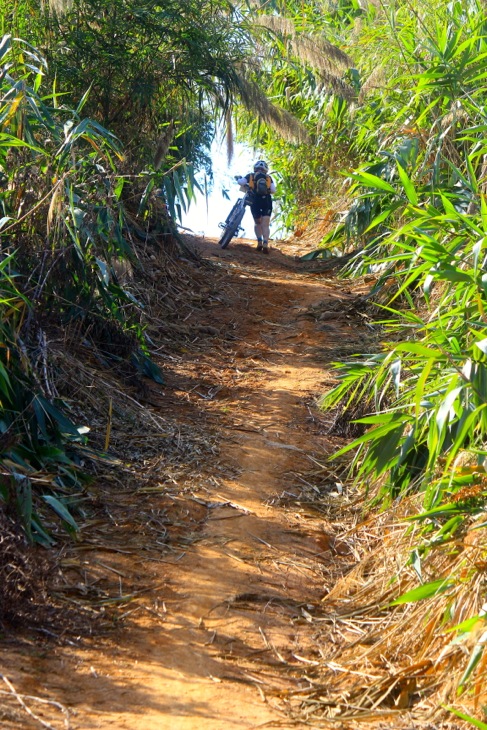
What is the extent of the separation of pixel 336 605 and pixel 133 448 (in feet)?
5.24

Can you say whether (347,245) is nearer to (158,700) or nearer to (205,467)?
(205,467)

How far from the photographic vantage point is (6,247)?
4312 mm

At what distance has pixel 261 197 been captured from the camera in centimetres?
1070

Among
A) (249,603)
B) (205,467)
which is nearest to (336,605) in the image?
(249,603)

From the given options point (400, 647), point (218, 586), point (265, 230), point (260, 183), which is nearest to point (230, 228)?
point (265, 230)

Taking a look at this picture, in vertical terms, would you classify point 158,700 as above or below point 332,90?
below

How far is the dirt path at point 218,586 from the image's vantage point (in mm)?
2730

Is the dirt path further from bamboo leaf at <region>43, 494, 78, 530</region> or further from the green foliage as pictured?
the green foliage

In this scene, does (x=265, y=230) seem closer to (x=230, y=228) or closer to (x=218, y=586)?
(x=230, y=228)

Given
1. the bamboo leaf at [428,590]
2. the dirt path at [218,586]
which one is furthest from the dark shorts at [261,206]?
the bamboo leaf at [428,590]

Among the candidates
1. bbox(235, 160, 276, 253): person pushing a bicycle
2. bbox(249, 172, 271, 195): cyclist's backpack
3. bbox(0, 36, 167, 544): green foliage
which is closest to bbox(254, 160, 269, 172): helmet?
bbox(235, 160, 276, 253): person pushing a bicycle

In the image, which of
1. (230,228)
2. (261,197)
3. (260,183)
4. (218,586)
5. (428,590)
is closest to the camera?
(428,590)

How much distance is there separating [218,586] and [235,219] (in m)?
7.72

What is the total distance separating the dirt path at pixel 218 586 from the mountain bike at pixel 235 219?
449 centimetres
